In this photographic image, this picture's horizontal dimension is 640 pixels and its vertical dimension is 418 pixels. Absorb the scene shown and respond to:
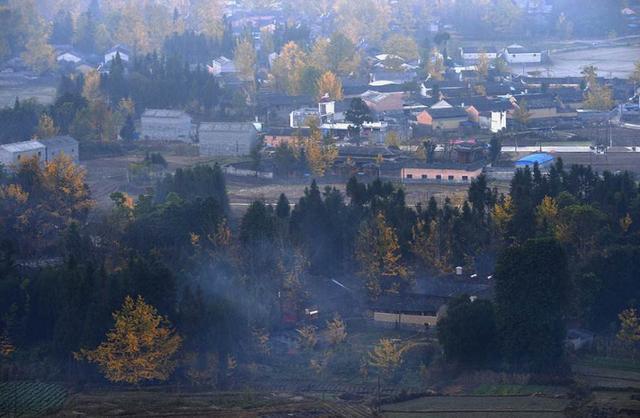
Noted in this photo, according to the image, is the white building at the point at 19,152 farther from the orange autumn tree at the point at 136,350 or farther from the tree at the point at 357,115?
the orange autumn tree at the point at 136,350

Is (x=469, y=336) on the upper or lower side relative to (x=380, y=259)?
lower

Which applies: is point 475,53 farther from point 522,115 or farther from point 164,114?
point 164,114

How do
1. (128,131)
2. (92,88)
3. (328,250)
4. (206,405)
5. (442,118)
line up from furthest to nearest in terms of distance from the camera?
(92,88), (442,118), (128,131), (328,250), (206,405)

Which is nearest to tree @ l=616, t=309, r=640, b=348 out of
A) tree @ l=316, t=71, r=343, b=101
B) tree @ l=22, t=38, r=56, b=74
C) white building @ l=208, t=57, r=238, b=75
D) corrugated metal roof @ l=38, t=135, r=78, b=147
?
corrugated metal roof @ l=38, t=135, r=78, b=147

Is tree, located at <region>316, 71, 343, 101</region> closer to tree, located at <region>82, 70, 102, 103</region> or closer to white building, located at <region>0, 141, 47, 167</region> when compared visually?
tree, located at <region>82, 70, 102, 103</region>

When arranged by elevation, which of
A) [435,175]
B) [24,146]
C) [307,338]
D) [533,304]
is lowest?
[307,338]

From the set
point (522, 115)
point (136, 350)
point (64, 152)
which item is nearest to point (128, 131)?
point (64, 152)

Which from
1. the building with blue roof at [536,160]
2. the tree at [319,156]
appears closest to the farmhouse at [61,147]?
the tree at [319,156]
